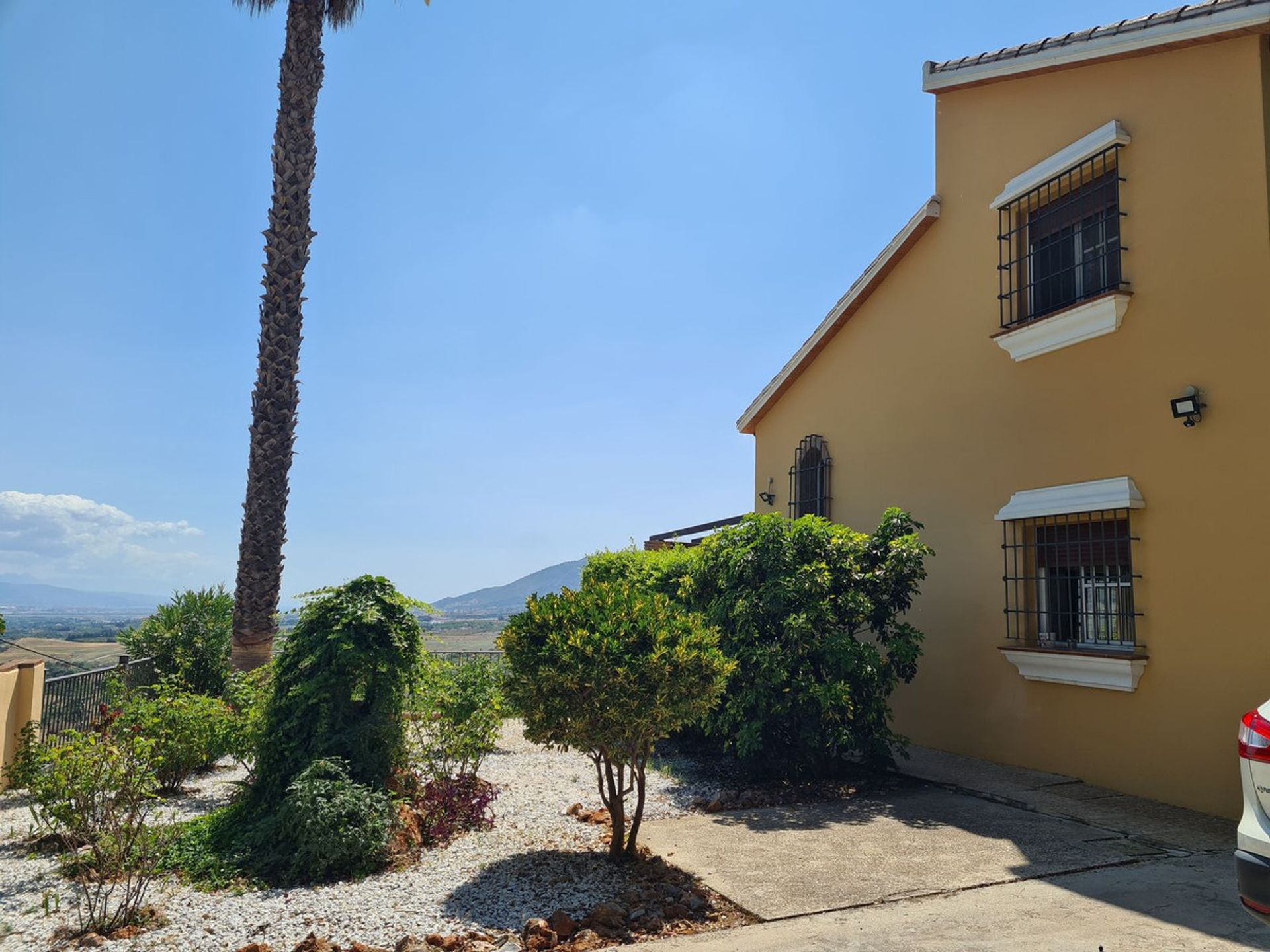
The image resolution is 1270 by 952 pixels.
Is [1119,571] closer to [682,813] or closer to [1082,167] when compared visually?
[1082,167]

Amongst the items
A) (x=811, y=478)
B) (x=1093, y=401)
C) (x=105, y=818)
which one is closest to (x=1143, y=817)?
(x=1093, y=401)

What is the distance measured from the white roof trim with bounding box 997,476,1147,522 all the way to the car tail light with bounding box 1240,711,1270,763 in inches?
172

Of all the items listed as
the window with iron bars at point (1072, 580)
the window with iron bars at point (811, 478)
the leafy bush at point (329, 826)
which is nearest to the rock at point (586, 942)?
the leafy bush at point (329, 826)

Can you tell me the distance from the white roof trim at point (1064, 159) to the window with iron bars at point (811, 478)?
4.45m

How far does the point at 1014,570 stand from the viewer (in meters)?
9.33

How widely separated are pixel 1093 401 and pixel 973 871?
4.71 metres

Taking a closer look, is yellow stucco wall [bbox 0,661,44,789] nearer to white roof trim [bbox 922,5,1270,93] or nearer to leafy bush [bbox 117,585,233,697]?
leafy bush [bbox 117,585,233,697]

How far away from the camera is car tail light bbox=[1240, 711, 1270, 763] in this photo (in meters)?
3.71

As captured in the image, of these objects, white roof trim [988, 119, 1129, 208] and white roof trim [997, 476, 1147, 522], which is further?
white roof trim [988, 119, 1129, 208]

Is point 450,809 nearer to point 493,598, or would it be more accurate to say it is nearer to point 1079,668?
point 1079,668

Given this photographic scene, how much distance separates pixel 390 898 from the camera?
5453mm

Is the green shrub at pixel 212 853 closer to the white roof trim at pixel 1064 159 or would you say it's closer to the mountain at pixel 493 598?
the white roof trim at pixel 1064 159

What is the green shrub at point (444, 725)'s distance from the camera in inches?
289

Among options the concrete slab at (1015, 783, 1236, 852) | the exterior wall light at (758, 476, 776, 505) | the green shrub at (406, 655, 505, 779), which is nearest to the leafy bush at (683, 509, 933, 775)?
the concrete slab at (1015, 783, 1236, 852)
